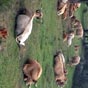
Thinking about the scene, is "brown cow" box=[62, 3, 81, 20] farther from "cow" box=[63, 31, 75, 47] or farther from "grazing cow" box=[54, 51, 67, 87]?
"grazing cow" box=[54, 51, 67, 87]

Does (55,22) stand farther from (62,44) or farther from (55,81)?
(55,81)

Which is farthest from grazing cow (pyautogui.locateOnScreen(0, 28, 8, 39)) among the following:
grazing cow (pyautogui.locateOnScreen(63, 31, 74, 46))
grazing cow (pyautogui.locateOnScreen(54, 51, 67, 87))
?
grazing cow (pyautogui.locateOnScreen(63, 31, 74, 46))

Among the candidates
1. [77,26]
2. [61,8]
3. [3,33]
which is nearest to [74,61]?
[77,26]

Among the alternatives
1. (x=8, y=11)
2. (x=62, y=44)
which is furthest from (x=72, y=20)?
(x=8, y=11)

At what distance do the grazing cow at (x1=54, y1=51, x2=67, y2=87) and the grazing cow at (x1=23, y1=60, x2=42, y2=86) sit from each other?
302 centimetres

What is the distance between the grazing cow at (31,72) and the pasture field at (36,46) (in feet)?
0.61

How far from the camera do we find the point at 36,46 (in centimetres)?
1292

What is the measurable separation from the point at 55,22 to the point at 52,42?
1.06 metres

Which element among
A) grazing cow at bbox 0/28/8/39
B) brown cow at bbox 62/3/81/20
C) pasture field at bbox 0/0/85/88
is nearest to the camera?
grazing cow at bbox 0/28/8/39

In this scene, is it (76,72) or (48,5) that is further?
(76,72)

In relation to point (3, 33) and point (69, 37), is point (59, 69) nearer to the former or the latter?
A: point (69, 37)

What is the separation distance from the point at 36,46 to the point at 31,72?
1.40 m

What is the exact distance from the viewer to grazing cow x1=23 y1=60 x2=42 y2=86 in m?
11.8

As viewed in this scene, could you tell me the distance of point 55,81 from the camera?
1566 cm
